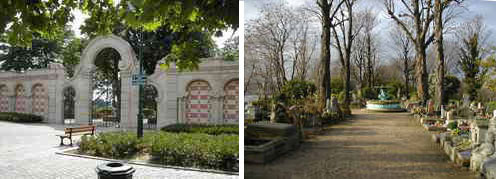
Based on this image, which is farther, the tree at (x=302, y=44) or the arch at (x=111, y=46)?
the arch at (x=111, y=46)

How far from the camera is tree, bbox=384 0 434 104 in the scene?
2996 millimetres

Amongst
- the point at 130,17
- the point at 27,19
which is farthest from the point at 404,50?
the point at 27,19

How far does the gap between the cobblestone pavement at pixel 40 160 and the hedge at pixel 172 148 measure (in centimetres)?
23

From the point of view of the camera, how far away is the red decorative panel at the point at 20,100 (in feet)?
13.5

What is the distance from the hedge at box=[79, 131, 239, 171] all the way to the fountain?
6.61ft

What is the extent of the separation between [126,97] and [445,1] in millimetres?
5798

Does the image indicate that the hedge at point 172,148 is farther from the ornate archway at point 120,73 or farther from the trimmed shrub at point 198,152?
Answer: the ornate archway at point 120,73

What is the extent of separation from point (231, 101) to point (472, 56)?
4207 mm

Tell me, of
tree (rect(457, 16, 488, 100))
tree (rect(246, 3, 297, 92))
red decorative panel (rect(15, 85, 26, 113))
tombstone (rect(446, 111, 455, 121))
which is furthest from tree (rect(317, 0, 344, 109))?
red decorative panel (rect(15, 85, 26, 113))

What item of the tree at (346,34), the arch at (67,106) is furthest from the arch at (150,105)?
the tree at (346,34)

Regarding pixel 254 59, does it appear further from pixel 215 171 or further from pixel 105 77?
pixel 105 77

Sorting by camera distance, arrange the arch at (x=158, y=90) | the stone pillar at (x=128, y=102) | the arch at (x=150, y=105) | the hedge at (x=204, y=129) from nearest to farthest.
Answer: the hedge at (x=204, y=129), the stone pillar at (x=128, y=102), the arch at (x=158, y=90), the arch at (x=150, y=105)

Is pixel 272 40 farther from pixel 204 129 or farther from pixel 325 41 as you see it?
pixel 204 129

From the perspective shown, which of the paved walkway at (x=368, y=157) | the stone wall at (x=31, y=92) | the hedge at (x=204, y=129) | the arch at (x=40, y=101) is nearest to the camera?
the paved walkway at (x=368, y=157)
